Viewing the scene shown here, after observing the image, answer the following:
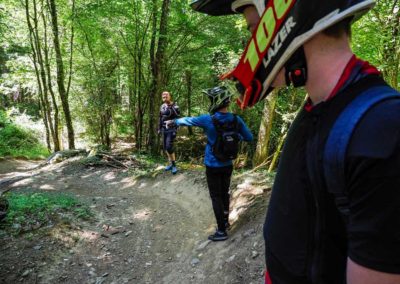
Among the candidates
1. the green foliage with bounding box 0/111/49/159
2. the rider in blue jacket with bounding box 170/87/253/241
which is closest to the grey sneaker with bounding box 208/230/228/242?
the rider in blue jacket with bounding box 170/87/253/241

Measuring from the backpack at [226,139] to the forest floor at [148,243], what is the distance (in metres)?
1.27

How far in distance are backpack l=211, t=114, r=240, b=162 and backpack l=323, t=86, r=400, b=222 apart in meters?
4.15

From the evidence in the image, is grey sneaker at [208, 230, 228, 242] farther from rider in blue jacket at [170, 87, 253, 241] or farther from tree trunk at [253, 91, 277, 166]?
tree trunk at [253, 91, 277, 166]

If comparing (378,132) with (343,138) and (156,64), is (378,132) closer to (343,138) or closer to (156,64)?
(343,138)

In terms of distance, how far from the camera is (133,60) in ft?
53.4

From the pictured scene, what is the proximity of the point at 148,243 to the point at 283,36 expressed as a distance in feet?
19.0

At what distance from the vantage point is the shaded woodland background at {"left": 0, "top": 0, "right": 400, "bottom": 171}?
11883mm

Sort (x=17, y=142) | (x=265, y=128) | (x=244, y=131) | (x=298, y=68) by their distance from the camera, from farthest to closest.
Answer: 1. (x=17, y=142)
2. (x=265, y=128)
3. (x=244, y=131)
4. (x=298, y=68)

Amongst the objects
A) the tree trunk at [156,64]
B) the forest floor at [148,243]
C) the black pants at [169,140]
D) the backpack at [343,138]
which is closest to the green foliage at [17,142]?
the tree trunk at [156,64]

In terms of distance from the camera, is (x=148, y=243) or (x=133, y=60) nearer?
(x=148, y=243)

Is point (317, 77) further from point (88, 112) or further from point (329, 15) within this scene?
point (88, 112)

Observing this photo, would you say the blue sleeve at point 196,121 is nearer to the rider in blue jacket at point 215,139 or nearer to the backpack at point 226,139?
the rider in blue jacket at point 215,139

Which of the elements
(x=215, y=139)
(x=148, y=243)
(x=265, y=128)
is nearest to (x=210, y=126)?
(x=215, y=139)

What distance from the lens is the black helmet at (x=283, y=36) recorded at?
926 mm
